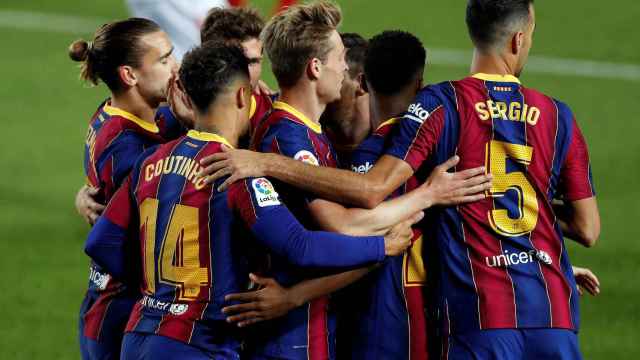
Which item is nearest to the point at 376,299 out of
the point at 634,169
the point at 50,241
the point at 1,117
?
the point at 50,241

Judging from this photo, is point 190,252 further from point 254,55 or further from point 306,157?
point 254,55

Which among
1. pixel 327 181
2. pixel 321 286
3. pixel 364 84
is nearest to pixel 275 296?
pixel 321 286

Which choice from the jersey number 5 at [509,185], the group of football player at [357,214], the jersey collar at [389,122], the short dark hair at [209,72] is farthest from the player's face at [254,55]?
the jersey number 5 at [509,185]

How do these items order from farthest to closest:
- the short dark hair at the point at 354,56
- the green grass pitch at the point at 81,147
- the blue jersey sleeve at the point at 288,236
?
the green grass pitch at the point at 81,147 < the short dark hair at the point at 354,56 < the blue jersey sleeve at the point at 288,236

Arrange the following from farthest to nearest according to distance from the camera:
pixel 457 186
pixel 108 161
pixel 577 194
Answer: pixel 108 161 → pixel 577 194 → pixel 457 186

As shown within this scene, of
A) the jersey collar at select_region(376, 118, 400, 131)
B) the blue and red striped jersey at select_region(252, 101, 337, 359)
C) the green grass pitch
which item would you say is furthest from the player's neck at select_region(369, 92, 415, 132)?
the green grass pitch

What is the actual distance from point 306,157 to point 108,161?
1.14m

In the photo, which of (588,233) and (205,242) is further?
(588,233)

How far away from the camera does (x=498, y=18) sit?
582 centimetres

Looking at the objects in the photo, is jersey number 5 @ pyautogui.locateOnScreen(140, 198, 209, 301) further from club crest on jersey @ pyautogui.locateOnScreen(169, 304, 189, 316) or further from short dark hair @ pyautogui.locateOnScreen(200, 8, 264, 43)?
short dark hair @ pyautogui.locateOnScreen(200, 8, 264, 43)

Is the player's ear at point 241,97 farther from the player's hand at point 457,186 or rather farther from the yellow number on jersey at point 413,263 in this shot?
the yellow number on jersey at point 413,263

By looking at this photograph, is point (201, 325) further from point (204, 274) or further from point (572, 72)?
point (572, 72)

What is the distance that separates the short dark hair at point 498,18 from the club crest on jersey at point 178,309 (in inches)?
69.5

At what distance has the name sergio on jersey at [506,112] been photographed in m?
5.77
